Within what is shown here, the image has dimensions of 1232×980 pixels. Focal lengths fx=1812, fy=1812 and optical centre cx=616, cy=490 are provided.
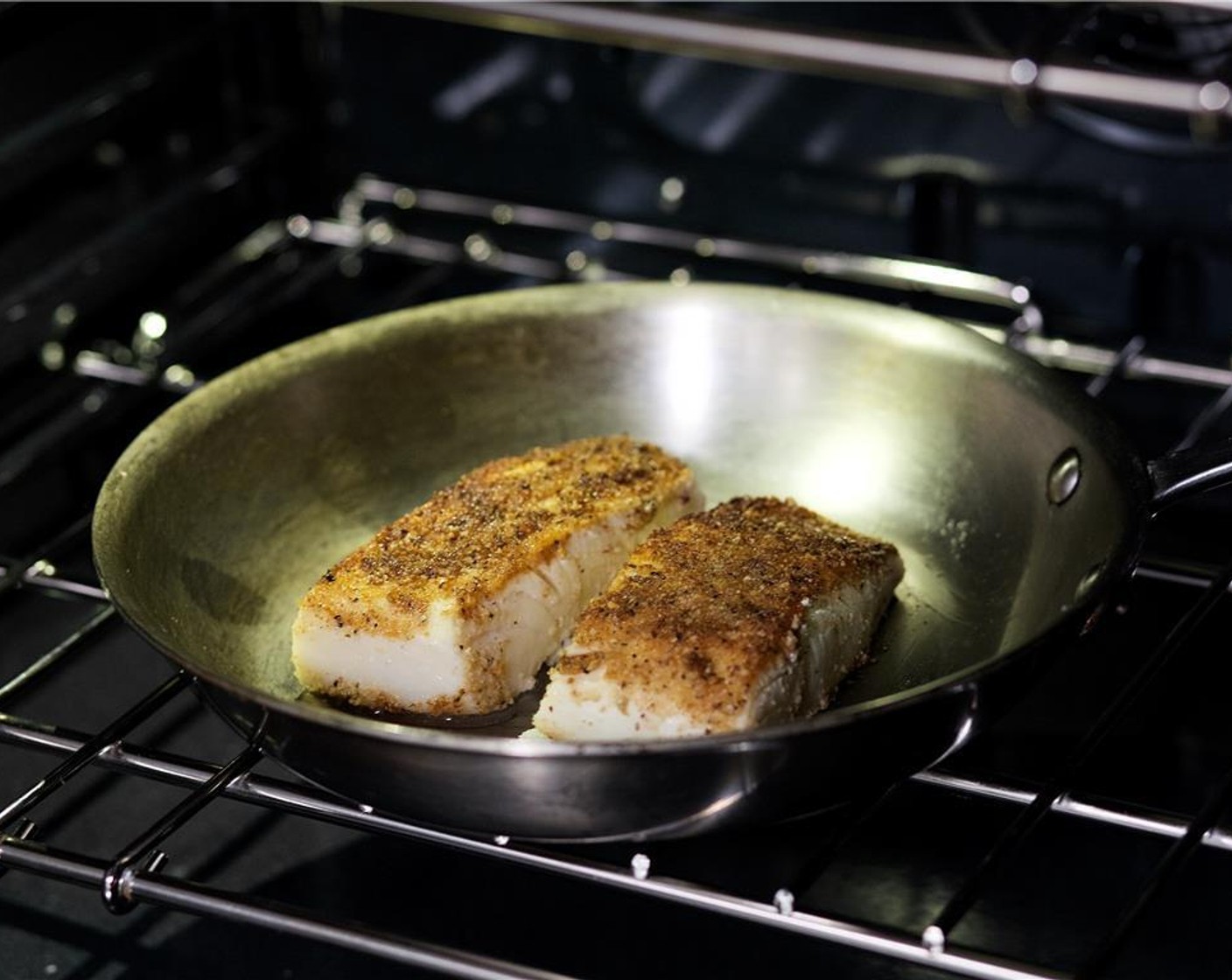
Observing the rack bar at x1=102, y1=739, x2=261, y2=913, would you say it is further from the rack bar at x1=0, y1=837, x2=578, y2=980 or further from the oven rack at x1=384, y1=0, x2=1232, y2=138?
the oven rack at x1=384, y1=0, x2=1232, y2=138

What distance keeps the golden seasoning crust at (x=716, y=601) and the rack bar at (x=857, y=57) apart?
1.03ft

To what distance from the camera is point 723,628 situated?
1.09 meters

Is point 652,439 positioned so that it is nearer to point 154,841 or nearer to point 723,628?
point 723,628

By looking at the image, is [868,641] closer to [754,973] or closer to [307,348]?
[754,973]

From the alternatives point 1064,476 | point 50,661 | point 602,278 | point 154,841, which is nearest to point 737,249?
point 602,278

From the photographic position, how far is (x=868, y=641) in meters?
1.22

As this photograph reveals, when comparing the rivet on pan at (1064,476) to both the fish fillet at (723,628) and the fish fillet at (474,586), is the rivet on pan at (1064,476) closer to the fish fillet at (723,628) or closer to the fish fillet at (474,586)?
the fish fillet at (723,628)

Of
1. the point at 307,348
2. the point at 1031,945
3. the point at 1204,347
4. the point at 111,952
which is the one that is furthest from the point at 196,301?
the point at 1031,945

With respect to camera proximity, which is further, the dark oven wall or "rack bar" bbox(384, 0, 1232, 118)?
the dark oven wall

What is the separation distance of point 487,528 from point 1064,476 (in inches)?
15.6

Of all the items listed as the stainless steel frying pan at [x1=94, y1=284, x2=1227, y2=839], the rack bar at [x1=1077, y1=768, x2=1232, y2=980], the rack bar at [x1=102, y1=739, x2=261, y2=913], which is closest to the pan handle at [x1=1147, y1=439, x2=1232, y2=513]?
the stainless steel frying pan at [x1=94, y1=284, x2=1227, y2=839]

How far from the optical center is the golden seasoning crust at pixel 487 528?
1157 millimetres

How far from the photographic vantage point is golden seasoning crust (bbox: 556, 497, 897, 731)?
1.04 m

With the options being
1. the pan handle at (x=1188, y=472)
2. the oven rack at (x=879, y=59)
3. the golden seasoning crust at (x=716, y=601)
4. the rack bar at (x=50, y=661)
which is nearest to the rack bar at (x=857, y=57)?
the oven rack at (x=879, y=59)
